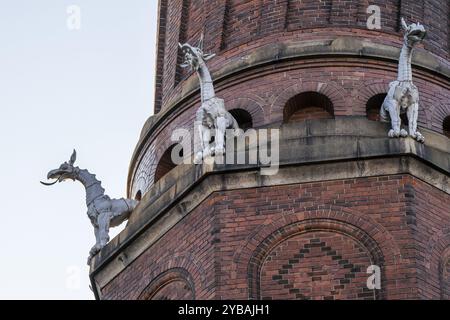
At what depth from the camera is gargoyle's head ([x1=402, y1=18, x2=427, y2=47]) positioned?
3209cm

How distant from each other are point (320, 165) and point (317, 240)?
1227 millimetres

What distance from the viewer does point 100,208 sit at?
110 ft

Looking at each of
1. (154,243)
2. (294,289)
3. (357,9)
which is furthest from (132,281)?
(357,9)

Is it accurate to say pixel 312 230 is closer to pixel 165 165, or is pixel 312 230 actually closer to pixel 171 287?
pixel 171 287

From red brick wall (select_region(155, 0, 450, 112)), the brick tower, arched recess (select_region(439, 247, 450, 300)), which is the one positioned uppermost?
red brick wall (select_region(155, 0, 450, 112))

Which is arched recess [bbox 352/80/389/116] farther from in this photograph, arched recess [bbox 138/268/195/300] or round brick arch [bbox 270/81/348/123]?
arched recess [bbox 138/268/195/300]

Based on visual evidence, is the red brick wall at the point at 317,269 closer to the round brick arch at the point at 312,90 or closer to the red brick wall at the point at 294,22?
the round brick arch at the point at 312,90

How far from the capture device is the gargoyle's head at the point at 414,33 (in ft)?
105

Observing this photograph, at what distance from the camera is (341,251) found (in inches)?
1211

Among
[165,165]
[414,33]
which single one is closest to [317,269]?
[414,33]

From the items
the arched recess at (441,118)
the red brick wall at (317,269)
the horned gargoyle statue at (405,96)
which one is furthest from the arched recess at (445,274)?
the arched recess at (441,118)

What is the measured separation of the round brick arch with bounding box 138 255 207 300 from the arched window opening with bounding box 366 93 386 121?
14.1ft

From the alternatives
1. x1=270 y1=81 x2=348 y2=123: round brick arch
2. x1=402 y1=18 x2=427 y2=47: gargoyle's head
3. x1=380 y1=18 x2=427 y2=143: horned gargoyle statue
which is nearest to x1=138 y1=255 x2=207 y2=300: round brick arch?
x1=270 y1=81 x2=348 y2=123: round brick arch

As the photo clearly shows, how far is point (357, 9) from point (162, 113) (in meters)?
3.92
